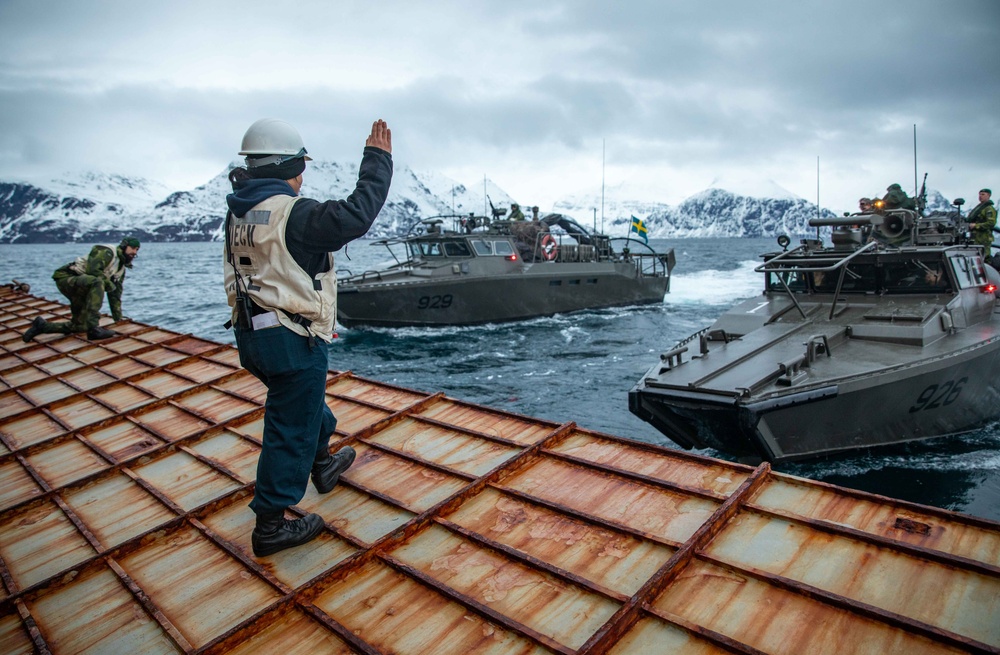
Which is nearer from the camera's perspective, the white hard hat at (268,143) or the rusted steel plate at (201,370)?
the white hard hat at (268,143)

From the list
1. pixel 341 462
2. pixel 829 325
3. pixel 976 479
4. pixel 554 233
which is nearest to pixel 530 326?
pixel 554 233

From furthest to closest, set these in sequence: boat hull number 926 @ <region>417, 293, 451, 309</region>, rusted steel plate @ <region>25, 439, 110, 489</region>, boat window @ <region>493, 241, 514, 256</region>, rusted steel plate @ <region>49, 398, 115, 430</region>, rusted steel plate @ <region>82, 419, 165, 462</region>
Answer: boat window @ <region>493, 241, 514, 256</region> < boat hull number 926 @ <region>417, 293, 451, 309</region> < rusted steel plate @ <region>49, 398, 115, 430</region> < rusted steel plate @ <region>82, 419, 165, 462</region> < rusted steel plate @ <region>25, 439, 110, 489</region>

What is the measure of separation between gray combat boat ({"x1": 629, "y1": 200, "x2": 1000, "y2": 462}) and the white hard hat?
5.00 m

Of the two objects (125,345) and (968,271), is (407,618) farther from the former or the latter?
(968,271)

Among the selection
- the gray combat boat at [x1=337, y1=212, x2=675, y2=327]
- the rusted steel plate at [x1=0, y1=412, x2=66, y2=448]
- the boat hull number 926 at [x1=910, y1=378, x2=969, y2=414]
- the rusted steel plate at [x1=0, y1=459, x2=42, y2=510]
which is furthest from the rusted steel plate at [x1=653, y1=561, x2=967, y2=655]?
the gray combat boat at [x1=337, y1=212, x2=675, y2=327]

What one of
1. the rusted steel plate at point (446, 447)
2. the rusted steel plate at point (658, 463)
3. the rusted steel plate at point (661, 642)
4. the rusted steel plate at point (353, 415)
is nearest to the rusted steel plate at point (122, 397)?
the rusted steel plate at point (353, 415)

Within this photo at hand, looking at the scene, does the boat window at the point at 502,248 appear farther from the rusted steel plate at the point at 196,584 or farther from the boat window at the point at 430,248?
the rusted steel plate at the point at 196,584

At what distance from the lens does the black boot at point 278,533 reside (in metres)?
3.36

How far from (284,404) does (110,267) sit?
9547 mm

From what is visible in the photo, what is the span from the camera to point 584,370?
47.2 ft

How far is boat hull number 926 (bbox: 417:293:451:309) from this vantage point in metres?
18.4

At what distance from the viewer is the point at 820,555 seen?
3.13 m

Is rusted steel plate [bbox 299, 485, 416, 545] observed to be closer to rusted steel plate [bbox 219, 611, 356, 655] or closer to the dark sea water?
rusted steel plate [bbox 219, 611, 356, 655]

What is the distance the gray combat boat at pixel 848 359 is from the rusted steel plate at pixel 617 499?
2880mm
